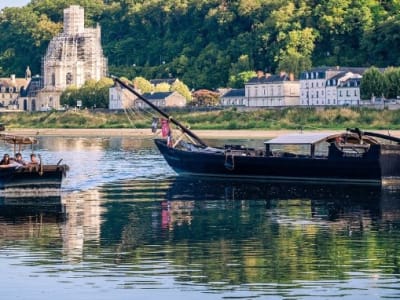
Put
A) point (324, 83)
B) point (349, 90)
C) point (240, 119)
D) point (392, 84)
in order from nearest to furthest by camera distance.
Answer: point (392, 84) → point (240, 119) → point (349, 90) → point (324, 83)

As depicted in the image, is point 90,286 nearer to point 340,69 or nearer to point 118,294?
point 118,294

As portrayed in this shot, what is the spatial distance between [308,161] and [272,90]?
102174mm

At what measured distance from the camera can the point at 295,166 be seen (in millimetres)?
55875

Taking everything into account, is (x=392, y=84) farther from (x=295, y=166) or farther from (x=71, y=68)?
(x=71, y=68)

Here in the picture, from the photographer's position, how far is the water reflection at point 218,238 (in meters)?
28.8

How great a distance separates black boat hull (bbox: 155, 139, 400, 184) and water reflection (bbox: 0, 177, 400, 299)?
1877 millimetres

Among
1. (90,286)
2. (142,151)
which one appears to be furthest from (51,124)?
(90,286)

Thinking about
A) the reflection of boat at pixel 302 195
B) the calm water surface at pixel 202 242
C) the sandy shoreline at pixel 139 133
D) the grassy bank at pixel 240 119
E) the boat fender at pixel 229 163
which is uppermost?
the grassy bank at pixel 240 119

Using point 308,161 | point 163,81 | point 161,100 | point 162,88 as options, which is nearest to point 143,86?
point 162,88

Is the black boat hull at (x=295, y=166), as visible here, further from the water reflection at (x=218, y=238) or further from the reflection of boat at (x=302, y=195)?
the water reflection at (x=218, y=238)

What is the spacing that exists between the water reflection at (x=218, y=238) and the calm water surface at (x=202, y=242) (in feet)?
0.09

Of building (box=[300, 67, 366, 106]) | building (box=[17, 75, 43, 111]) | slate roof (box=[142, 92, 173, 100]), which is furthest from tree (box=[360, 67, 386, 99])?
building (box=[17, 75, 43, 111])

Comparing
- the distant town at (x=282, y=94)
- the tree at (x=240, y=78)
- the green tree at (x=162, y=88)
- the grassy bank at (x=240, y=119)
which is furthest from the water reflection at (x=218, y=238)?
the tree at (x=240, y=78)

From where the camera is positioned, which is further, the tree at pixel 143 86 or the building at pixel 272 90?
the tree at pixel 143 86
